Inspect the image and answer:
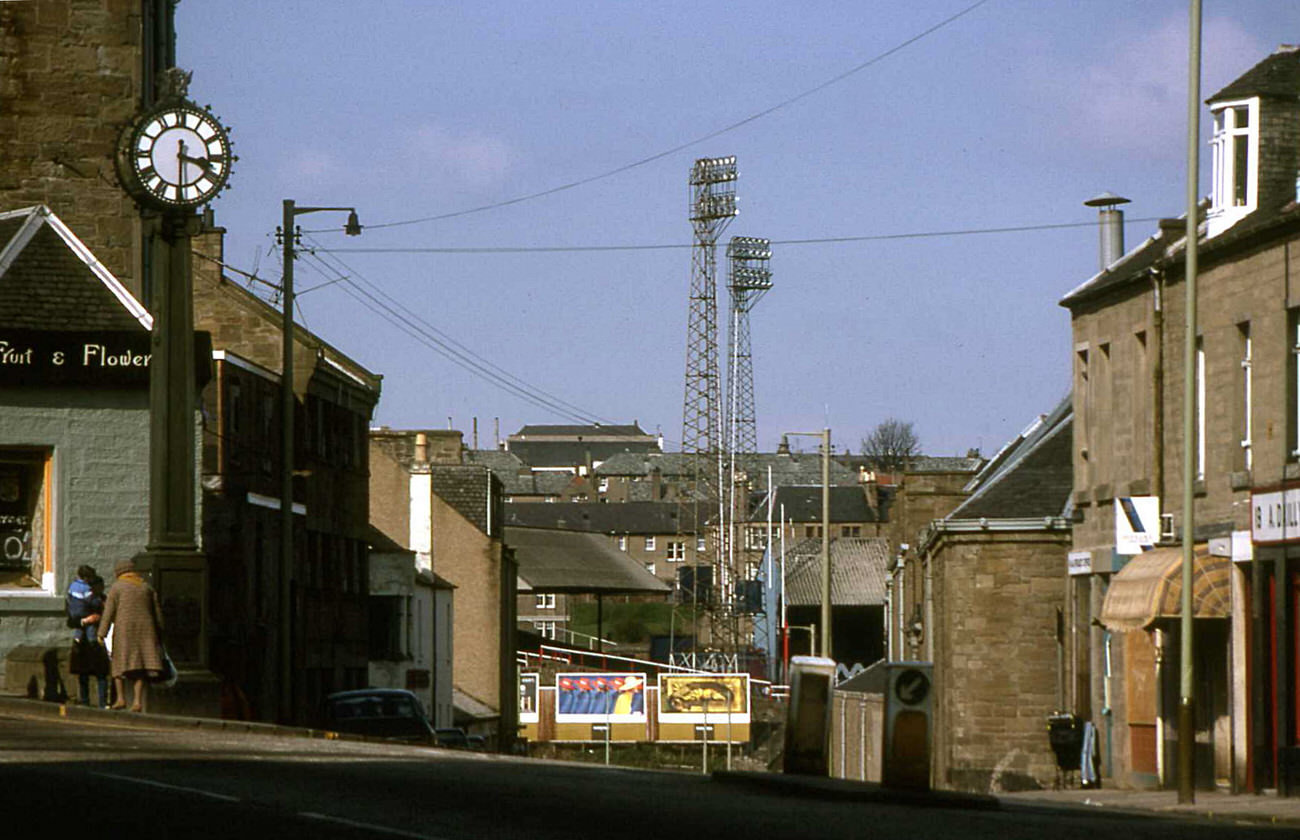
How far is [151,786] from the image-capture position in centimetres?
1605

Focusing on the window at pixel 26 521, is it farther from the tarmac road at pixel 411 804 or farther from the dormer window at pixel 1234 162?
the dormer window at pixel 1234 162

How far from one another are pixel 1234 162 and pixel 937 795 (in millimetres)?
17694

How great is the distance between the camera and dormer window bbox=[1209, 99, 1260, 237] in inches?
1314

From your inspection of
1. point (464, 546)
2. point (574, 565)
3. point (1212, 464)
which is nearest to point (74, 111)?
point (1212, 464)

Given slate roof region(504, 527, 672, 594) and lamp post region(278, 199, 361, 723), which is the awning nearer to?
lamp post region(278, 199, 361, 723)

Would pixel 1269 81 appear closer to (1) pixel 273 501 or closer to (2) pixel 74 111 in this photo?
(2) pixel 74 111

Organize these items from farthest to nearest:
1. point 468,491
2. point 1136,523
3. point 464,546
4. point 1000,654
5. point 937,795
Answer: point 468,491 → point 464,546 → point 1000,654 → point 1136,523 → point 937,795

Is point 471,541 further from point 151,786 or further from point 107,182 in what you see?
point 151,786

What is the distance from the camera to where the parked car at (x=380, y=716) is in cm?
3528

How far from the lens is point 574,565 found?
9875 cm

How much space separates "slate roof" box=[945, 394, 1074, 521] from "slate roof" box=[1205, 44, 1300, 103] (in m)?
10.8

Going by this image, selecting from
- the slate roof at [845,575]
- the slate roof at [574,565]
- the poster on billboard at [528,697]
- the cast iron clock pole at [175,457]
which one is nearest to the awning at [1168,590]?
the cast iron clock pole at [175,457]

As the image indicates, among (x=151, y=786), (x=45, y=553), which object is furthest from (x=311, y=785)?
(x=45, y=553)

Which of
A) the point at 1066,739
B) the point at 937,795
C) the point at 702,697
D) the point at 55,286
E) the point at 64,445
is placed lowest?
the point at 702,697
